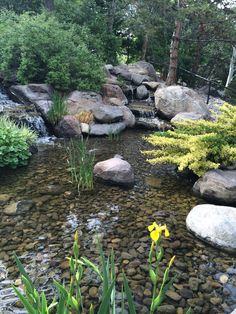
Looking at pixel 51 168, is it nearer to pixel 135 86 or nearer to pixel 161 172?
pixel 161 172

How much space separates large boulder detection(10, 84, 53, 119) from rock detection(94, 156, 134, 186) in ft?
12.1

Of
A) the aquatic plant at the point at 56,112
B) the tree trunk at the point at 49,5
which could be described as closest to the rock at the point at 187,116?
the aquatic plant at the point at 56,112

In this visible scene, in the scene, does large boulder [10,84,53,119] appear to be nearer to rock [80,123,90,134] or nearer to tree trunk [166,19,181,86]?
rock [80,123,90,134]

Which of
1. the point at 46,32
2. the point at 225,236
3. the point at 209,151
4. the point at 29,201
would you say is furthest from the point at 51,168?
the point at 46,32

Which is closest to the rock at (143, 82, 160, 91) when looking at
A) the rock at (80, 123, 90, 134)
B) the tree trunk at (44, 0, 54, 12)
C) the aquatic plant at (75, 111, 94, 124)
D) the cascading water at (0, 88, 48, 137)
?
the aquatic plant at (75, 111, 94, 124)

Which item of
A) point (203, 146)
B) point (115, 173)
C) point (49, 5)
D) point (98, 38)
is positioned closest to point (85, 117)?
point (115, 173)

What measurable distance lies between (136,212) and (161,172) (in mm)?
1608

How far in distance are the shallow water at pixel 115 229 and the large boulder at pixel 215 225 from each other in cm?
10

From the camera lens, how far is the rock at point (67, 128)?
766cm

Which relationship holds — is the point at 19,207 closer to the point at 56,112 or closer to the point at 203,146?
the point at 203,146

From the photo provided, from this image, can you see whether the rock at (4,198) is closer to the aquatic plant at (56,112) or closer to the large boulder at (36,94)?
the aquatic plant at (56,112)

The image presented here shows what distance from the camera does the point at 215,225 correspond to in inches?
140

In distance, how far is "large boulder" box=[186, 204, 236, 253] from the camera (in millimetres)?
3441

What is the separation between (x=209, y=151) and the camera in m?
4.81
